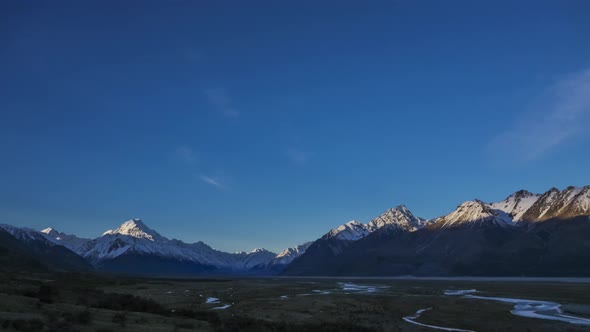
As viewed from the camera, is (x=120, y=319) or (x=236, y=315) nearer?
(x=120, y=319)

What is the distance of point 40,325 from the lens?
28.5 m

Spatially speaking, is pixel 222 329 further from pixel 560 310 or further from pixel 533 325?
pixel 560 310

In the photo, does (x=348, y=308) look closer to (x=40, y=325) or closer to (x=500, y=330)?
(x=500, y=330)

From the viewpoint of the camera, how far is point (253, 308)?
231 ft

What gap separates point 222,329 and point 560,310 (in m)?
56.5

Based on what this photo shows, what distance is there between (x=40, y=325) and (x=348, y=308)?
168 feet

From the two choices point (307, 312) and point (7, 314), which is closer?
point (7, 314)

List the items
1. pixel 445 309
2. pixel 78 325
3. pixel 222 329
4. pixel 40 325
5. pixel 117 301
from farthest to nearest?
pixel 445 309, pixel 117 301, pixel 222 329, pixel 78 325, pixel 40 325

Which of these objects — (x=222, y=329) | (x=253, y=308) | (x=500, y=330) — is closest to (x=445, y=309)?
(x=500, y=330)

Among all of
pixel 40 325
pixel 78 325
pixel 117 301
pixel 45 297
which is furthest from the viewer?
pixel 117 301

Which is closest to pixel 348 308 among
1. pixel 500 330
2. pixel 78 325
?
pixel 500 330

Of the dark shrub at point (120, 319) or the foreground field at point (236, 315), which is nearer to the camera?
the foreground field at point (236, 315)

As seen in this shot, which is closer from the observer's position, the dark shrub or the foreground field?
the foreground field

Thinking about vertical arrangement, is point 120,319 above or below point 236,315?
above
